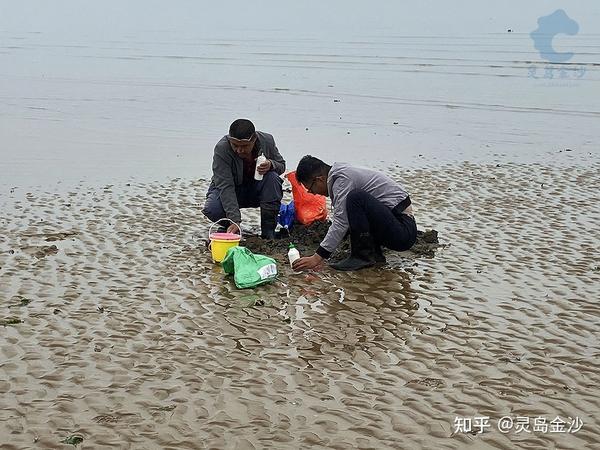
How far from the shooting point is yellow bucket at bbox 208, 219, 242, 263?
697 centimetres

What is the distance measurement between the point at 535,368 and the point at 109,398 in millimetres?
2531

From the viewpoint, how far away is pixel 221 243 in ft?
22.9

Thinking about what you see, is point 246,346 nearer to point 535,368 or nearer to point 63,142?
point 535,368

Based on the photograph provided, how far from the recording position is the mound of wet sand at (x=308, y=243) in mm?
7320

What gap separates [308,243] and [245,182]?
0.88 m

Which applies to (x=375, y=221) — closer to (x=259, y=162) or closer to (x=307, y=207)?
(x=307, y=207)

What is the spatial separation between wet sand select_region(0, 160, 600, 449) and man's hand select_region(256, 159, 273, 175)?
912 mm

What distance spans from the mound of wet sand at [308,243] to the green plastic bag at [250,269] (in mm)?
685

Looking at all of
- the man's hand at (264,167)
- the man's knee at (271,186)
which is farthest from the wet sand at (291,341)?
the man's hand at (264,167)

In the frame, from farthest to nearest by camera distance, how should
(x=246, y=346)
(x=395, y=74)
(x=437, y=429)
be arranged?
1. (x=395, y=74)
2. (x=246, y=346)
3. (x=437, y=429)

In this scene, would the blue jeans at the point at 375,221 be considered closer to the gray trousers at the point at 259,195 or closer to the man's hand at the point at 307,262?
the man's hand at the point at 307,262

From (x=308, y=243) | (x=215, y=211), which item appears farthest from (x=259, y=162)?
(x=308, y=243)

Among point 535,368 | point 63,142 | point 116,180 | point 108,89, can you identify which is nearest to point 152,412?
point 535,368

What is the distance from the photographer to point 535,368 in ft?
16.2
